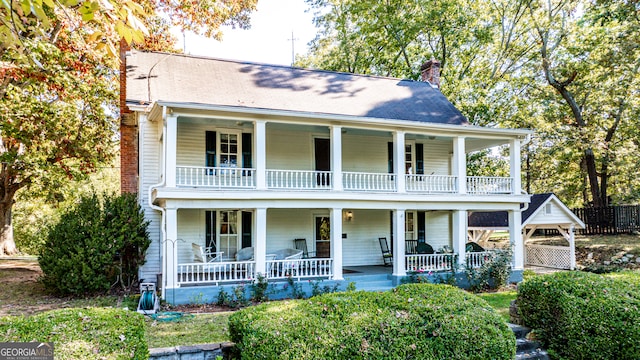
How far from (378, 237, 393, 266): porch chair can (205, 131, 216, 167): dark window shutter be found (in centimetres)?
729

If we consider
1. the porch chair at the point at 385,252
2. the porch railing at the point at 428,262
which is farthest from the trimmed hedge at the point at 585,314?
the porch chair at the point at 385,252

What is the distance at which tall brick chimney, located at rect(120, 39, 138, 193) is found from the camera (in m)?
15.0

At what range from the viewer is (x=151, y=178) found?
13930 millimetres

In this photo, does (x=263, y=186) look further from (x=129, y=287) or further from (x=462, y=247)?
(x=462, y=247)

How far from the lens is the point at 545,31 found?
85.8ft

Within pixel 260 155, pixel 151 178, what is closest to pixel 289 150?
pixel 260 155

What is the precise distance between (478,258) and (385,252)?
3.51m

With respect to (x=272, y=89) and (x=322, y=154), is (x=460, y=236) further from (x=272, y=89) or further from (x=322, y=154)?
(x=272, y=89)

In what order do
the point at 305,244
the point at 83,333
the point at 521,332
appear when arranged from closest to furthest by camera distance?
the point at 83,333, the point at 521,332, the point at 305,244

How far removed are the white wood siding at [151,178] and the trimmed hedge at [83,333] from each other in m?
9.12

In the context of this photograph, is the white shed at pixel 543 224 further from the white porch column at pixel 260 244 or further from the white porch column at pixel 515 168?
the white porch column at pixel 260 244

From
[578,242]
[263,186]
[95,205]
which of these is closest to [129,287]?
[95,205]

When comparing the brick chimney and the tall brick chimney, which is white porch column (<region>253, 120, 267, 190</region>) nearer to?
the tall brick chimney

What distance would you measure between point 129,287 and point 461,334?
1056 centimetres
